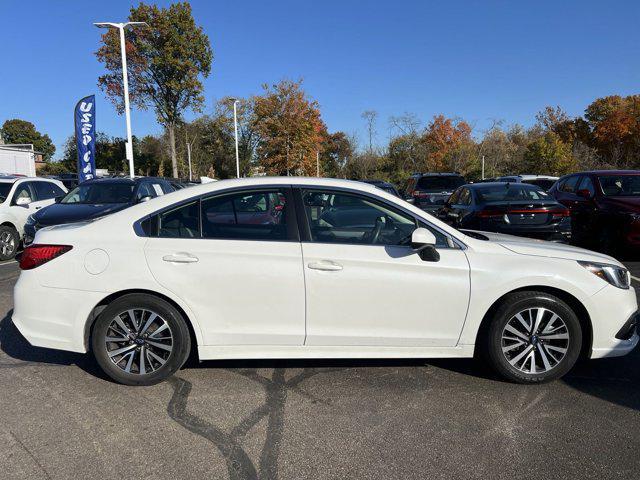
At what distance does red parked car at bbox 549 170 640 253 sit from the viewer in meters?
8.53

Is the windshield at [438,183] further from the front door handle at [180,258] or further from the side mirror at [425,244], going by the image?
the front door handle at [180,258]

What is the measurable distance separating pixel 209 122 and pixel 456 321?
53677mm

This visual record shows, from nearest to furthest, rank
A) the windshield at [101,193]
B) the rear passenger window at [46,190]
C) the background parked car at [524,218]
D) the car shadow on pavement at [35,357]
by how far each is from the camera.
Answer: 1. the car shadow on pavement at [35,357]
2. the background parked car at [524,218]
3. the windshield at [101,193]
4. the rear passenger window at [46,190]

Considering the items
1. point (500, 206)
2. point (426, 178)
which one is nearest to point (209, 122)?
point (426, 178)

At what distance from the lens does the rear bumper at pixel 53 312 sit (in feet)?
12.1

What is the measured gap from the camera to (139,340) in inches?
148

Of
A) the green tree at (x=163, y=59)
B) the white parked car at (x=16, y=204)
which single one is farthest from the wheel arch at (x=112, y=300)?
the green tree at (x=163, y=59)

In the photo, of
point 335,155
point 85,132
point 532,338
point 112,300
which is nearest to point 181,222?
point 112,300

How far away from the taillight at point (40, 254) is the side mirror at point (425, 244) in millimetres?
2607

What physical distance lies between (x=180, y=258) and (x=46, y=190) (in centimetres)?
997

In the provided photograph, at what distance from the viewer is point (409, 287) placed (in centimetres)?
363

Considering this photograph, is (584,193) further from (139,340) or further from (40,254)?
(40,254)

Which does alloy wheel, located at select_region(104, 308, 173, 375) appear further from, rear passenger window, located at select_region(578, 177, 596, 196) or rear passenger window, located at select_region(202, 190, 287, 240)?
rear passenger window, located at select_region(578, 177, 596, 196)

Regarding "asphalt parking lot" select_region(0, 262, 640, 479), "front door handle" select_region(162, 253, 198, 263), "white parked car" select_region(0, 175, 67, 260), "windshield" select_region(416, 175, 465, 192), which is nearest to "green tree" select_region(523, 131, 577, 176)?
"windshield" select_region(416, 175, 465, 192)
